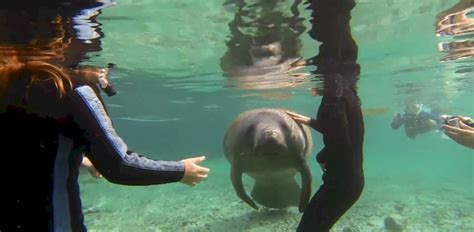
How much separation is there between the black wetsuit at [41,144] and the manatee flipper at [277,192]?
19.9 feet

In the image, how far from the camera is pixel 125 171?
13.2 feet

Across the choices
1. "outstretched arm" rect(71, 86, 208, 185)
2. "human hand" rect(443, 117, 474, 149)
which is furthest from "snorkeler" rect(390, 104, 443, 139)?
"outstretched arm" rect(71, 86, 208, 185)

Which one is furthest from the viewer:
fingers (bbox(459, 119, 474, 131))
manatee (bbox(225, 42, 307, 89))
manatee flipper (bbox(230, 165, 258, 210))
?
manatee (bbox(225, 42, 307, 89))

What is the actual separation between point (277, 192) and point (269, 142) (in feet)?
8.72

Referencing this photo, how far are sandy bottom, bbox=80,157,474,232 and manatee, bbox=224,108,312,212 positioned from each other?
1721 mm

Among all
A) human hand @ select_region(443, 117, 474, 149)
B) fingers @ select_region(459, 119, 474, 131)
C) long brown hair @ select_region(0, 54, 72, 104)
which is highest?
A: long brown hair @ select_region(0, 54, 72, 104)

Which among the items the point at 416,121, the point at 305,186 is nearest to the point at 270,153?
the point at 305,186

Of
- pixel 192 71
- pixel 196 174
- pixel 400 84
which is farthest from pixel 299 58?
pixel 400 84

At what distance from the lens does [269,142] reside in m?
7.36

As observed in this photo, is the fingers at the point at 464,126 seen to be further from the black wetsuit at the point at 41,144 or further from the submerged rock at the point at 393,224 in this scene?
the black wetsuit at the point at 41,144

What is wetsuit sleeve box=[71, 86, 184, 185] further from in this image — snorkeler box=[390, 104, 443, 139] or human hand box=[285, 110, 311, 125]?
snorkeler box=[390, 104, 443, 139]

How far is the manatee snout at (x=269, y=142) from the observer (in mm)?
7383

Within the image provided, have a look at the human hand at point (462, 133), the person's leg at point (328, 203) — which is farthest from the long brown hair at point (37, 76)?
the human hand at point (462, 133)

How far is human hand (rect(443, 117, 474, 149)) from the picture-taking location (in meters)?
7.00
